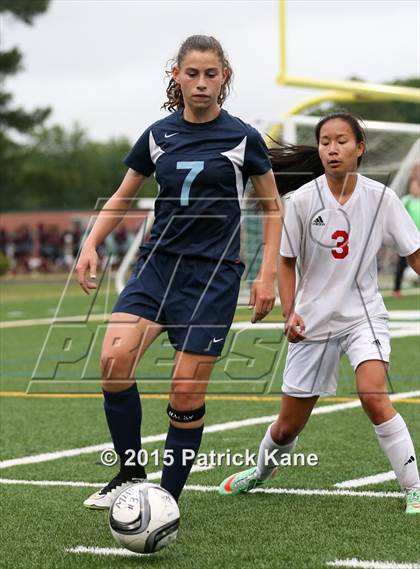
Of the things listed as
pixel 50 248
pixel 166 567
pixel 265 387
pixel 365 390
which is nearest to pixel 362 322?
pixel 365 390

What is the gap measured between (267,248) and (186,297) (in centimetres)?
44

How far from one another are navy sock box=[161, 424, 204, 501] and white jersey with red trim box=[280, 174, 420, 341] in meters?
0.92

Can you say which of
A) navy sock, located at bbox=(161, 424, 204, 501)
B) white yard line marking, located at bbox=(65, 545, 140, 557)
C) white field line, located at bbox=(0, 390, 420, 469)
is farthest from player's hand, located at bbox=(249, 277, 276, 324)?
white field line, located at bbox=(0, 390, 420, 469)

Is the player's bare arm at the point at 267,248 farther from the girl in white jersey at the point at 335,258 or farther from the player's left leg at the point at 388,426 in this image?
the player's left leg at the point at 388,426

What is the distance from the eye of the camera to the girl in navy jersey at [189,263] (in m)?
4.67

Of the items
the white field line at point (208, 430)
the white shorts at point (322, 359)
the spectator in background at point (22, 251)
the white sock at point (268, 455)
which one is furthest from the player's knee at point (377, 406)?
the spectator in background at point (22, 251)

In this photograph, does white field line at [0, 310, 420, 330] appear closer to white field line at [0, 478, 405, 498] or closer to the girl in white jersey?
white field line at [0, 478, 405, 498]

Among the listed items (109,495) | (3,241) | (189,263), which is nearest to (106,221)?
(189,263)

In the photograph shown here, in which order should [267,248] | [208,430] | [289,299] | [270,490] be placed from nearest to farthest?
[267,248], [289,299], [270,490], [208,430]

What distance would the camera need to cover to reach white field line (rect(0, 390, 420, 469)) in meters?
6.52

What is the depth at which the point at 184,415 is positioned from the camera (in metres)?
4.69

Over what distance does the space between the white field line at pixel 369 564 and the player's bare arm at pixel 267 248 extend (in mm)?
1141

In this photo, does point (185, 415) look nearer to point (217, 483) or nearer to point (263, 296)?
point (263, 296)

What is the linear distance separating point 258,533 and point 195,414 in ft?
1.83
